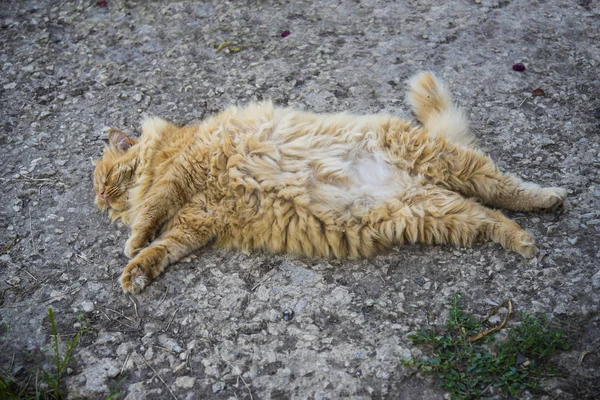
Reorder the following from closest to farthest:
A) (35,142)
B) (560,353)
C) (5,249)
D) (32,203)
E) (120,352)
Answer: (560,353), (120,352), (5,249), (32,203), (35,142)

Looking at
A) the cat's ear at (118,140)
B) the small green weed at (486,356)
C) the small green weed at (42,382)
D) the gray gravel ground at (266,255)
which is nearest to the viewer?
the small green weed at (486,356)

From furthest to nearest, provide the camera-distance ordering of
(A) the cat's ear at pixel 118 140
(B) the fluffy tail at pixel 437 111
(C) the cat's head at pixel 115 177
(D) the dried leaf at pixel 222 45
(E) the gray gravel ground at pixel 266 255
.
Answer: (D) the dried leaf at pixel 222 45 < (A) the cat's ear at pixel 118 140 < (C) the cat's head at pixel 115 177 < (B) the fluffy tail at pixel 437 111 < (E) the gray gravel ground at pixel 266 255

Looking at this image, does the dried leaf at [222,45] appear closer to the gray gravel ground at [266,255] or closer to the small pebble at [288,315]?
the gray gravel ground at [266,255]

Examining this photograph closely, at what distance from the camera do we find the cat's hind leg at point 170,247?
3322mm

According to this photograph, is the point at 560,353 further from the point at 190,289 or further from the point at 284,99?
the point at 284,99

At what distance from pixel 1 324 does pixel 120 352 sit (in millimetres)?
788

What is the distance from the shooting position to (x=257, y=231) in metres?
3.47

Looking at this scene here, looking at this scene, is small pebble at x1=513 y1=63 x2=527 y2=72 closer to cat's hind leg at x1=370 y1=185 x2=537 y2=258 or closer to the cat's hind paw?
cat's hind leg at x1=370 y1=185 x2=537 y2=258

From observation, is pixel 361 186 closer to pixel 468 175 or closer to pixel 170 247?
pixel 468 175

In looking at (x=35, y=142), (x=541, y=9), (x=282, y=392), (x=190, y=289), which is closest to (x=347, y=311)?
(x=282, y=392)

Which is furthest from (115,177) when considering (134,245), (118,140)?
(134,245)

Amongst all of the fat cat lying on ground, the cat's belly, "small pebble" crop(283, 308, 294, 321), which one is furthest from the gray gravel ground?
the cat's belly

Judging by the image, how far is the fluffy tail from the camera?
12.4 ft

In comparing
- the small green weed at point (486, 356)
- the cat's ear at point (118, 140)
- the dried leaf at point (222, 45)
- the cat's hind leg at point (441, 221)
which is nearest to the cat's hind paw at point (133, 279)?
the cat's ear at point (118, 140)
